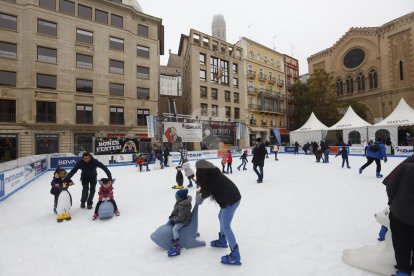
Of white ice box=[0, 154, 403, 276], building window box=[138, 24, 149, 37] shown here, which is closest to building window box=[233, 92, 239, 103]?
building window box=[138, 24, 149, 37]

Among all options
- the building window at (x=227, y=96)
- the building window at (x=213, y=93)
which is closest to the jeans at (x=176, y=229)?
the building window at (x=213, y=93)

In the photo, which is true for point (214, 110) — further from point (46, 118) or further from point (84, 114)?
point (46, 118)

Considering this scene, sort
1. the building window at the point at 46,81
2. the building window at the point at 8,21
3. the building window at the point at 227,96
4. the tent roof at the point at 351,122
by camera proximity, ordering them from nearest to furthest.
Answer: the building window at the point at 8,21, the building window at the point at 46,81, the tent roof at the point at 351,122, the building window at the point at 227,96

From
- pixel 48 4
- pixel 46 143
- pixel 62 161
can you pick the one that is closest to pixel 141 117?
pixel 46 143

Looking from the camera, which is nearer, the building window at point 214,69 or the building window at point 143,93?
the building window at point 143,93

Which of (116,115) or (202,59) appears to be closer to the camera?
(116,115)

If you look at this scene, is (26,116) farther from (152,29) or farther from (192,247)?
(192,247)

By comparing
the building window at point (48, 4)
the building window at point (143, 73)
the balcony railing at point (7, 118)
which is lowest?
the balcony railing at point (7, 118)

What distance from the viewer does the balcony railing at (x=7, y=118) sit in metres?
22.7

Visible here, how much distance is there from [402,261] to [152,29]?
3512 centimetres

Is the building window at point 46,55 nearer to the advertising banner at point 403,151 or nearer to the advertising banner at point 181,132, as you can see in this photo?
the advertising banner at point 181,132

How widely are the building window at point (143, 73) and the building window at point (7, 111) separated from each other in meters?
13.6

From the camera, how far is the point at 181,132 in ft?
78.1

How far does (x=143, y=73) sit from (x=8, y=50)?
13.8 m
